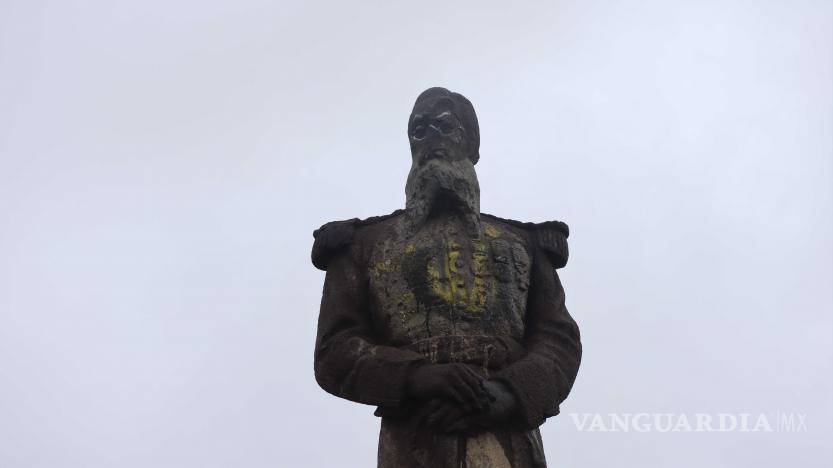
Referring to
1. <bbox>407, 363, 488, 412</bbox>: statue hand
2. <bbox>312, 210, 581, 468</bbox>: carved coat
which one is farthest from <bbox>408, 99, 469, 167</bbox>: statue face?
<bbox>407, 363, 488, 412</bbox>: statue hand

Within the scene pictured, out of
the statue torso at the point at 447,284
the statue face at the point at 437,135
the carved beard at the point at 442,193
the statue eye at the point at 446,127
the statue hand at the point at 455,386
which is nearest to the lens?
the statue hand at the point at 455,386

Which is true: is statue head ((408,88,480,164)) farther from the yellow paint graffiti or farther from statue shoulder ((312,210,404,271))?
the yellow paint graffiti

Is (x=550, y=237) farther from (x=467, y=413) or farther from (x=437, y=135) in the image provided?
(x=467, y=413)

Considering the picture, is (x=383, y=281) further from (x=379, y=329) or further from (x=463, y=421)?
(x=463, y=421)

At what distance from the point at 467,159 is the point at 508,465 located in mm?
2786

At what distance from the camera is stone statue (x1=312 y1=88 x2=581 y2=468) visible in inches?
280

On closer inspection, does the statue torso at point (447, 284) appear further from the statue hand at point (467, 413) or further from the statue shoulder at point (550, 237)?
the statue hand at point (467, 413)

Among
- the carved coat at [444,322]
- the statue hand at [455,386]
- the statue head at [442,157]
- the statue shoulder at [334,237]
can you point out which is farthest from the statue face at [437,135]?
the statue hand at [455,386]

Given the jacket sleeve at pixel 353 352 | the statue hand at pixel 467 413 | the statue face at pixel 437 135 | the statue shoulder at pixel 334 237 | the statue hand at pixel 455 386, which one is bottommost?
the statue hand at pixel 467 413

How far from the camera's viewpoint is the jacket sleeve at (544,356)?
7.16 m

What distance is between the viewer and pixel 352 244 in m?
8.33

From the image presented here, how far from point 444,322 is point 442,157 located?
157 centimetres

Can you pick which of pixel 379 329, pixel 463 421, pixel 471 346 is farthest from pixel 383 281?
pixel 463 421

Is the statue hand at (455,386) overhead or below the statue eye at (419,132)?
below
